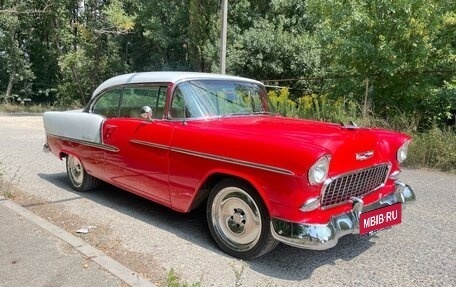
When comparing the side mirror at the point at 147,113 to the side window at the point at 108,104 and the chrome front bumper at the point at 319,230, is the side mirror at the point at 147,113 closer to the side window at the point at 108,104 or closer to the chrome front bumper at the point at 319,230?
the side window at the point at 108,104

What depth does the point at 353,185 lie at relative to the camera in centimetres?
363

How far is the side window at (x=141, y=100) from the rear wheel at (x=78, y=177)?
1.25 metres

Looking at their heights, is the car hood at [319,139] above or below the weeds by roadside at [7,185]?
above

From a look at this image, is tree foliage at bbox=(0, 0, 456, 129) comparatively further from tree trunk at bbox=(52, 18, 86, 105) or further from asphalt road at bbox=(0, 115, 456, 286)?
asphalt road at bbox=(0, 115, 456, 286)

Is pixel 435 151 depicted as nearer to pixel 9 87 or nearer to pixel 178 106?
pixel 178 106

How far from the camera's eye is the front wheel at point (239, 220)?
3.56 meters

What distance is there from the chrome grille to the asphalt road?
1.97ft

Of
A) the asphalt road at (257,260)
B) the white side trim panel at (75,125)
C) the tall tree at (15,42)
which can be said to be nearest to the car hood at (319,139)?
the asphalt road at (257,260)

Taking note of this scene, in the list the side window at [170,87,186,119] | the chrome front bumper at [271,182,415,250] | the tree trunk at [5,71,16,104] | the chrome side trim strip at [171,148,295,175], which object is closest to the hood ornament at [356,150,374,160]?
the chrome front bumper at [271,182,415,250]

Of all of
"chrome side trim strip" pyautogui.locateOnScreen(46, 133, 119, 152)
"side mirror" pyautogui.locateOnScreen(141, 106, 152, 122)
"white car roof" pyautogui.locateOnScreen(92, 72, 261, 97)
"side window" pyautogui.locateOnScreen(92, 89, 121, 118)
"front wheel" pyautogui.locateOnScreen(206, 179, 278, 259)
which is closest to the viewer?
"front wheel" pyautogui.locateOnScreen(206, 179, 278, 259)

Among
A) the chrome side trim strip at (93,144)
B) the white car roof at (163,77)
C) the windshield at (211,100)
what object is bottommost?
the chrome side trim strip at (93,144)

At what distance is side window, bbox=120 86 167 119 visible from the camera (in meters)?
4.53

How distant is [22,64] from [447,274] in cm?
2689

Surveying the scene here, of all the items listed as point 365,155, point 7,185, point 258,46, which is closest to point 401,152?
point 365,155
